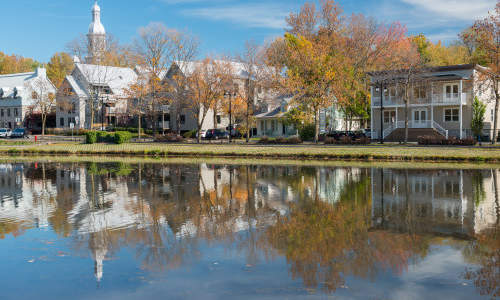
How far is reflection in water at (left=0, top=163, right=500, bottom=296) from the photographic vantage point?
8711 millimetres

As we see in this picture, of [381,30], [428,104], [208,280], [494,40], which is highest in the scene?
[381,30]

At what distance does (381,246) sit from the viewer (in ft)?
31.3

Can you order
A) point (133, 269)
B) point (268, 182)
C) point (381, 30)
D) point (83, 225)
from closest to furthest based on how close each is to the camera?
point (133, 269) → point (83, 225) → point (268, 182) → point (381, 30)

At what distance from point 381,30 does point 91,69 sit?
47.3 meters

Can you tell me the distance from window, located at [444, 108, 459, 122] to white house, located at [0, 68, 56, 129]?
219 ft

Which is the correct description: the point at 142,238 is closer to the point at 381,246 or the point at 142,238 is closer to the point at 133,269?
the point at 133,269

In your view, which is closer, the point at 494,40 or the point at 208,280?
the point at 208,280

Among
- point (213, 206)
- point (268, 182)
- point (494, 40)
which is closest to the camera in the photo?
point (213, 206)

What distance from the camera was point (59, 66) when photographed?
10888 cm

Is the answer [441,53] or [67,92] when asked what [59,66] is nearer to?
[67,92]

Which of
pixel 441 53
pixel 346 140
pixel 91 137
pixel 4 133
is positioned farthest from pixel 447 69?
pixel 4 133

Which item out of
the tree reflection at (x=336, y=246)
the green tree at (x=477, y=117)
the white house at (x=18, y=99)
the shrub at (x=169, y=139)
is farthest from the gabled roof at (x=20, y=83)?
the tree reflection at (x=336, y=246)

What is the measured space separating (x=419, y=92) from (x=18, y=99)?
7047cm

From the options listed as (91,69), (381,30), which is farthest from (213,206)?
(91,69)
